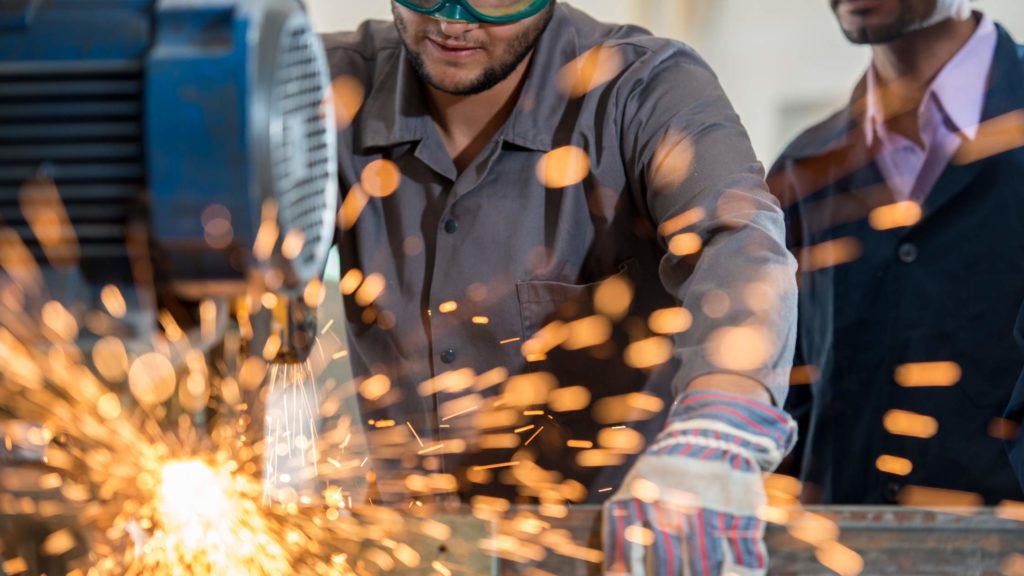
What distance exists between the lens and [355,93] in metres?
1.98

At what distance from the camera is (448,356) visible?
6.20 ft

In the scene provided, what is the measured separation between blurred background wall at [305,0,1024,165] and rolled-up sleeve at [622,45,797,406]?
870 millimetres

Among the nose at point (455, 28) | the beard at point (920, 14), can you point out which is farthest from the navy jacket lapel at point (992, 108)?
the nose at point (455, 28)

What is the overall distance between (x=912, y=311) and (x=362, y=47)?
1212mm

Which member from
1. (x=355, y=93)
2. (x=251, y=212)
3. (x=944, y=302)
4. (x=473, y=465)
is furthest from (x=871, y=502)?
(x=251, y=212)

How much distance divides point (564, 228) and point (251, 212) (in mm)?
1025

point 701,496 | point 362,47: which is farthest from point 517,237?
point 701,496

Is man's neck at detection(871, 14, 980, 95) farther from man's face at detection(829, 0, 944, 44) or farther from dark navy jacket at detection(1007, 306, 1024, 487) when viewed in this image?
dark navy jacket at detection(1007, 306, 1024, 487)

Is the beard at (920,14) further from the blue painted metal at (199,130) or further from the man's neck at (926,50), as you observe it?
the blue painted metal at (199,130)

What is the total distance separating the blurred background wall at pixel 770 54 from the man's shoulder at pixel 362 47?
3.33ft

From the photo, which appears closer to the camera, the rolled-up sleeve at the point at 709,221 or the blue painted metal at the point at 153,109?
the blue painted metal at the point at 153,109

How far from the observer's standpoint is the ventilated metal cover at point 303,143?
887mm

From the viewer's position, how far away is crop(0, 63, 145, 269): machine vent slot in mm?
866

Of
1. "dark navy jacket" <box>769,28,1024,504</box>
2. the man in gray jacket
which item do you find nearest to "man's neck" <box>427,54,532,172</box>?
the man in gray jacket
